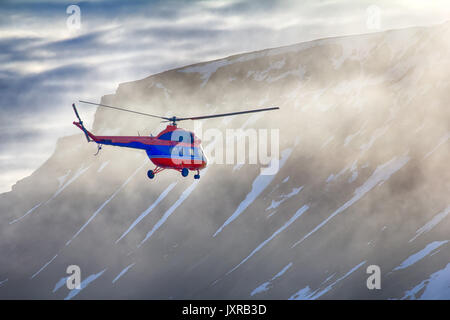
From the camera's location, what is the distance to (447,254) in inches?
6786

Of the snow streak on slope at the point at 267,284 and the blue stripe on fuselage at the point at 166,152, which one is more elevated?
the snow streak on slope at the point at 267,284

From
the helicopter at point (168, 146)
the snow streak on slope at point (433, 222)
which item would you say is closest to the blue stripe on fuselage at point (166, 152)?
the helicopter at point (168, 146)

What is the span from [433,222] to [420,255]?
50.2 feet

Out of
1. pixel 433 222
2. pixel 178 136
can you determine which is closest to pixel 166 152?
pixel 178 136

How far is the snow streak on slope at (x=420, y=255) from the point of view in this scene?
175425mm

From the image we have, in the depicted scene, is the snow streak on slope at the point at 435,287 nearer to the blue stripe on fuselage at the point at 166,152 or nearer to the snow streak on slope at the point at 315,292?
the snow streak on slope at the point at 315,292

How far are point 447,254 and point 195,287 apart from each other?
65265 millimetres

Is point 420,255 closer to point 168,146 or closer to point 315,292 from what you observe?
point 315,292

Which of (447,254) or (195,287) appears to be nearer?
(447,254)

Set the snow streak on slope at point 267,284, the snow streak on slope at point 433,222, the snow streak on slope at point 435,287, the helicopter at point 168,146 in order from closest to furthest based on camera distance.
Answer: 1. the helicopter at point 168,146
2. the snow streak on slope at point 435,287
3. the snow streak on slope at point 433,222
4. the snow streak on slope at point 267,284

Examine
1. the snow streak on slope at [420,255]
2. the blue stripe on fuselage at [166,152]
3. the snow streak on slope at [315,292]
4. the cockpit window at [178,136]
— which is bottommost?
the blue stripe on fuselage at [166,152]

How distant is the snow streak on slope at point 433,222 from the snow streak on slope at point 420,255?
6.94 meters
